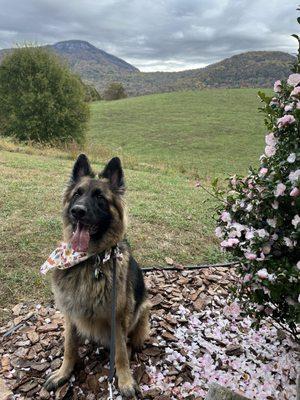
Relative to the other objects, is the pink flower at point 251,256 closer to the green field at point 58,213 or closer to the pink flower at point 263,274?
the pink flower at point 263,274

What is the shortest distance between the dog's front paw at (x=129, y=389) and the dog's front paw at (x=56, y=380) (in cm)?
55

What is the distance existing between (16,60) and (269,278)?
28685 mm

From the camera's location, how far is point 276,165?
2482 millimetres

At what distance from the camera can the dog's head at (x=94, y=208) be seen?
137 inches

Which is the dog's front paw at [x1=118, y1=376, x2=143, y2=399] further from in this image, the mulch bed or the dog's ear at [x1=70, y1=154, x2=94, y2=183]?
the dog's ear at [x1=70, y1=154, x2=94, y2=183]

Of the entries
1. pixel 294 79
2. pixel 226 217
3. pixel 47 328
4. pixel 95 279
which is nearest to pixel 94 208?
pixel 95 279

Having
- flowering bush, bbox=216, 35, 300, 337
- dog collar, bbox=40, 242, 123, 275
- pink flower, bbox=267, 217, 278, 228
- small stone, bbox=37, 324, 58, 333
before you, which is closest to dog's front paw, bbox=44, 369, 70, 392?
small stone, bbox=37, 324, 58, 333

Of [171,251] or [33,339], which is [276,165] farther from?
[171,251]

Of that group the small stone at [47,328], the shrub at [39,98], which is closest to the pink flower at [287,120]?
the small stone at [47,328]

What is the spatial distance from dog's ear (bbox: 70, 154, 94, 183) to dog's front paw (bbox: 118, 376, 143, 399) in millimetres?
2042

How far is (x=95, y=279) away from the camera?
3564 millimetres

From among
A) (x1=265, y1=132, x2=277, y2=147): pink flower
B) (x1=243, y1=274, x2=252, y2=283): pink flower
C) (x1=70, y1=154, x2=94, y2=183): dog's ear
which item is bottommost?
(x1=243, y1=274, x2=252, y2=283): pink flower

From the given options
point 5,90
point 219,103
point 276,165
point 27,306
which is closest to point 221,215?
point 276,165

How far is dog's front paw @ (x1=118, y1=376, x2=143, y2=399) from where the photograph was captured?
352 centimetres
